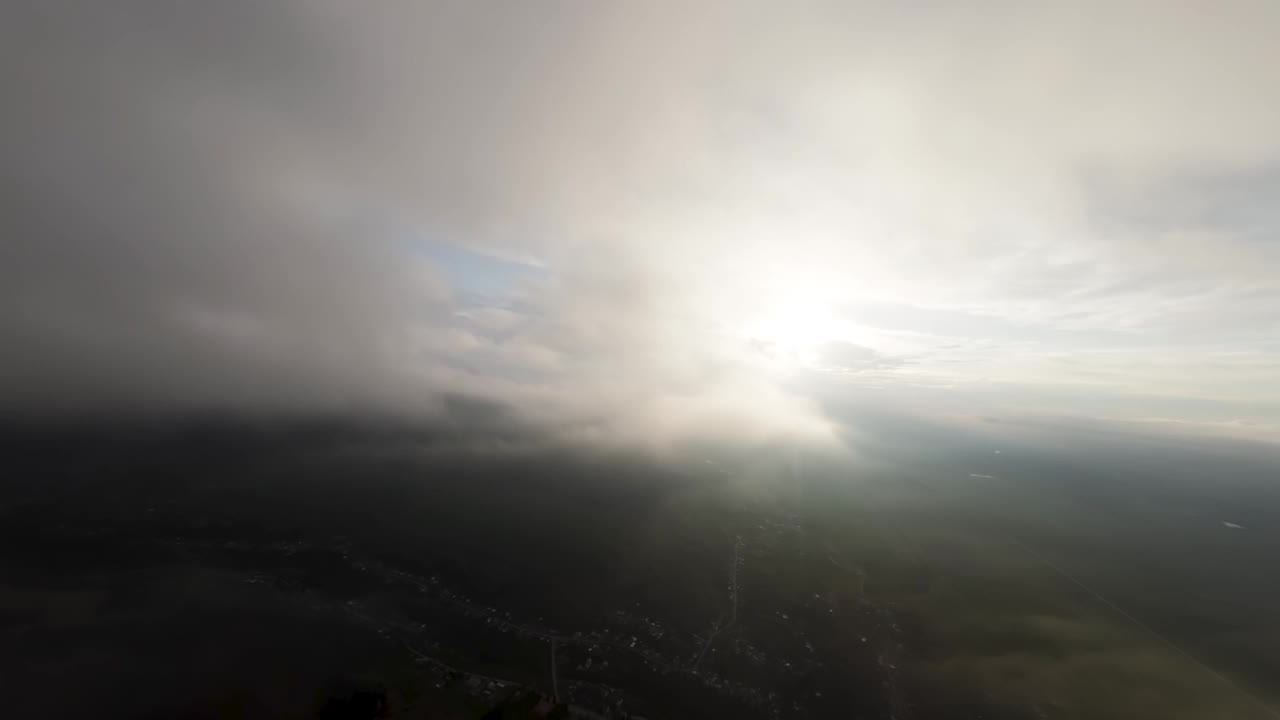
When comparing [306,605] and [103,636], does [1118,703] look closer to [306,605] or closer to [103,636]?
[306,605]

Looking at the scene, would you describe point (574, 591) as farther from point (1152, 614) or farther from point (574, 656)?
point (1152, 614)

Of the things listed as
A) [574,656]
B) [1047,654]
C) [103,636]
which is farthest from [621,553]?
[103,636]

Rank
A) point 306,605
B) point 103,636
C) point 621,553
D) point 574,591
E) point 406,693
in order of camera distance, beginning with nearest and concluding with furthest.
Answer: point 406,693, point 103,636, point 306,605, point 574,591, point 621,553

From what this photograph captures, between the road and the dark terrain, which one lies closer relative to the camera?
the dark terrain

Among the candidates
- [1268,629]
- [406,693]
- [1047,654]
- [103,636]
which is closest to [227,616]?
[103,636]

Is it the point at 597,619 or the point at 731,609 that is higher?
the point at 731,609

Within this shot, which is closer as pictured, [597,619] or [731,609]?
[597,619]

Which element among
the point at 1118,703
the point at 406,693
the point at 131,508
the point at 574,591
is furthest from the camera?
the point at 131,508

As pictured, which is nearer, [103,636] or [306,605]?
[103,636]

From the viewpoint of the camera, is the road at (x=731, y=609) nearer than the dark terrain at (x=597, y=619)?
No
